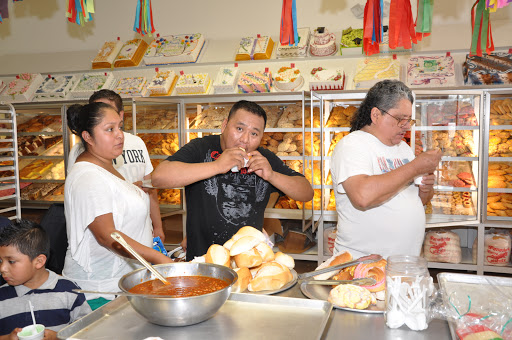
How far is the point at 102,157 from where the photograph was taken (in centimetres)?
224

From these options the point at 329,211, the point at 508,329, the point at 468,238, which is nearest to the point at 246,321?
the point at 508,329

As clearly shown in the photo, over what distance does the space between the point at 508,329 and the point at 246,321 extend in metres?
0.69

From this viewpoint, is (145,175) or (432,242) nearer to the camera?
(145,175)

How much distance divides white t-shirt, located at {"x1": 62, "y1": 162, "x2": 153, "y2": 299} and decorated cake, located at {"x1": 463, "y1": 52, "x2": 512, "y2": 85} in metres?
3.82

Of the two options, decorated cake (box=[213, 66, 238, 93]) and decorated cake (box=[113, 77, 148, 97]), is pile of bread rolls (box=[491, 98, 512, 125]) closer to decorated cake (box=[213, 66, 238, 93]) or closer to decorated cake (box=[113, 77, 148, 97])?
decorated cake (box=[213, 66, 238, 93])

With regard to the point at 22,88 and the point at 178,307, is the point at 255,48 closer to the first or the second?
the point at 22,88

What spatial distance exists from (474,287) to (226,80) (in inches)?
166

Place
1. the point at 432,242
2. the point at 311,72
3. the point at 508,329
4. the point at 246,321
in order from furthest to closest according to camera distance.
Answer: the point at 311,72
the point at 432,242
the point at 246,321
the point at 508,329

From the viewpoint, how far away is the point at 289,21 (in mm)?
3158

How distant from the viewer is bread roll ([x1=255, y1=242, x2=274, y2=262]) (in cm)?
159

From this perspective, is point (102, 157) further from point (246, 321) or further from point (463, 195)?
point (463, 195)

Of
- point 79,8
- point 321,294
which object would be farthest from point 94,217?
point 79,8

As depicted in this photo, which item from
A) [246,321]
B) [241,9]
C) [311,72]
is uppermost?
[241,9]

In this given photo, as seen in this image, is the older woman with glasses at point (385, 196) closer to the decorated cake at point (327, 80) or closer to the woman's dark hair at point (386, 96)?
the woman's dark hair at point (386, 96)
